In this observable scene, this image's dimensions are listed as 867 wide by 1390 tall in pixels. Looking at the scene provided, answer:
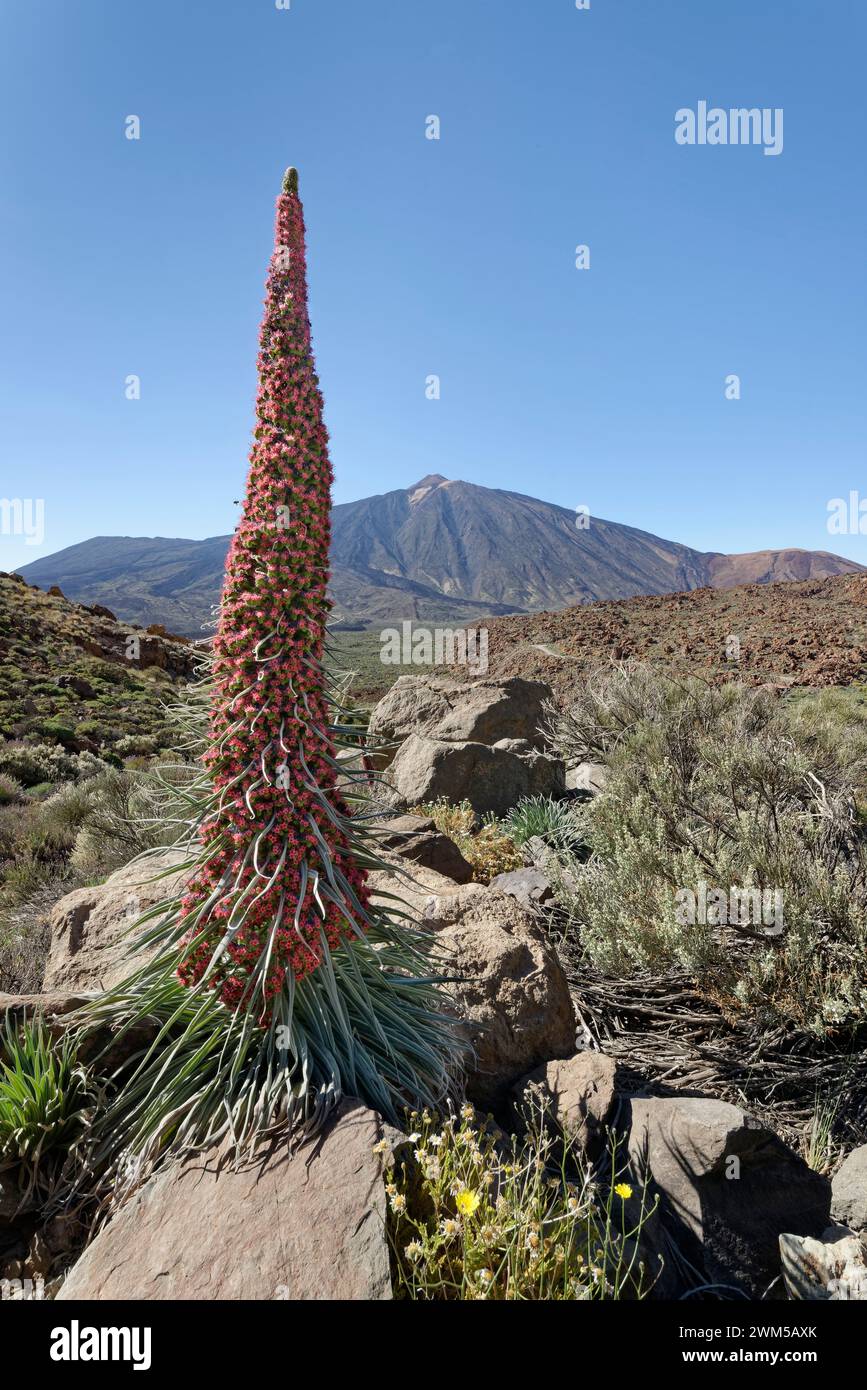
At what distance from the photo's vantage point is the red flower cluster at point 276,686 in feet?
7.55

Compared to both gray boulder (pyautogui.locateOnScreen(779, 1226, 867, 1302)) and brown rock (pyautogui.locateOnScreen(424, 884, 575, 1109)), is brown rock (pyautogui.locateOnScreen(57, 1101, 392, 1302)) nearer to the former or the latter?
brown rock (pyautogui.locateOnScreen(424, 884, 575, 1109))

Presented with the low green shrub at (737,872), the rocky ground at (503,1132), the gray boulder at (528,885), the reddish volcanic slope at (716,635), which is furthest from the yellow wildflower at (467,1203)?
the reddish volcanic slope at (716,635)

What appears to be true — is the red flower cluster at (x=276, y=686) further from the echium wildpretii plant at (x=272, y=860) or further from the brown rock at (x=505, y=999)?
the brown rock at (x=505, y=999)

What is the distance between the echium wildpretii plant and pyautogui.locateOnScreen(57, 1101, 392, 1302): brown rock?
131 mm

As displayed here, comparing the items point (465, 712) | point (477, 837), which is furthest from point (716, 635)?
point (477, 837)

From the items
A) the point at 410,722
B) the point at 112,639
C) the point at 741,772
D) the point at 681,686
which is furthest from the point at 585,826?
the point at 112,639

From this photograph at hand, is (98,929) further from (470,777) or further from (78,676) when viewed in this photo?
(78,676)

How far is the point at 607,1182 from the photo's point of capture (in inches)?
102

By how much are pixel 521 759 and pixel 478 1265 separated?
557 cm

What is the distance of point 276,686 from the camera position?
2.32 meters

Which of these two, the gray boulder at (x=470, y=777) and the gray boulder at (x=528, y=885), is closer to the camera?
the gray boulder at (x=528, y=885)

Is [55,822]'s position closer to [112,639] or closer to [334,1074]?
[334,1074]

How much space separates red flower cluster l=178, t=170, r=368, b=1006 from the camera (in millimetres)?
2301

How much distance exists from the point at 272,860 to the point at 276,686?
1.87ft
